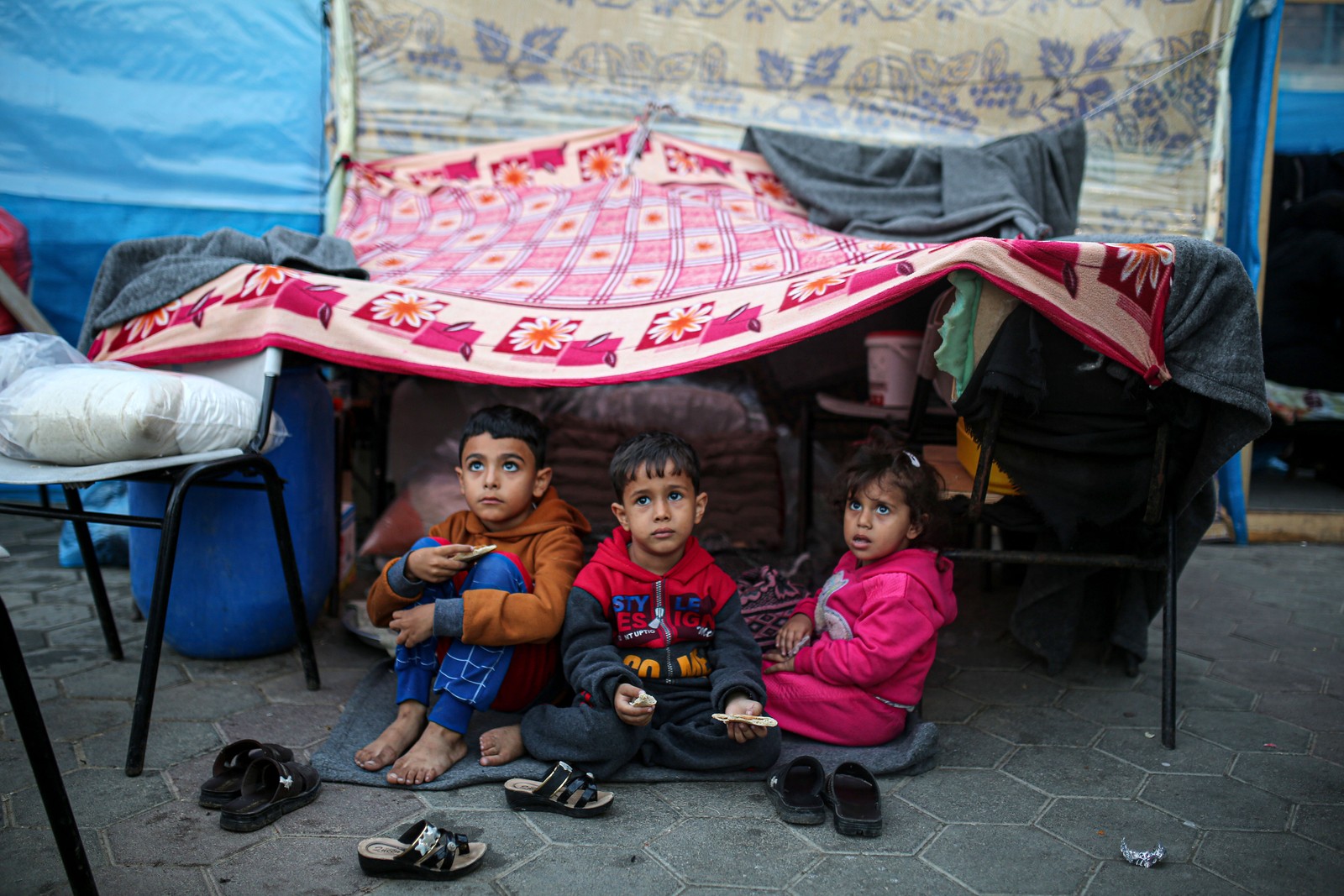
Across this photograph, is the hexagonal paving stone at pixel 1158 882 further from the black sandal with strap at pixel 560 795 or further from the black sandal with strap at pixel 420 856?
the black sandal with strap at pixel 420 856

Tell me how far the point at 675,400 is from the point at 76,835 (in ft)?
9.60

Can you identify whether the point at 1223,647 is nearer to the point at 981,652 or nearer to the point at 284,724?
the point at 981,652

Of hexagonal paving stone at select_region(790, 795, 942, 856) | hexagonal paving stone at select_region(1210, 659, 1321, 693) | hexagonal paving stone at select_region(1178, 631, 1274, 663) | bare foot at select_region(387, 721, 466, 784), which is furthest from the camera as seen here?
hexagonal paving stone at select_region(1178, 631, 1274, 663)

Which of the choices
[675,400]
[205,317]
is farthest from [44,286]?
[675,400]

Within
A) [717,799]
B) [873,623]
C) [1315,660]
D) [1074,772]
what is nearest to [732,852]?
[717,799]

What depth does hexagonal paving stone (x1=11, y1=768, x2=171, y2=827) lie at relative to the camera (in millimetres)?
1814

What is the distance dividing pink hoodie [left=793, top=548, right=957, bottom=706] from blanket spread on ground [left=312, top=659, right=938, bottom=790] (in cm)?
14

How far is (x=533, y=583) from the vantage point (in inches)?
89.0

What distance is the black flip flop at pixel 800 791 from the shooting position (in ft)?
6.17

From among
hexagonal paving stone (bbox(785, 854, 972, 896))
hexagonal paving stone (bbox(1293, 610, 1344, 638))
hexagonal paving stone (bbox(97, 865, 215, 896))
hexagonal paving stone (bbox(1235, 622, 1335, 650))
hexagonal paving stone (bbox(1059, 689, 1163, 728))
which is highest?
hexagonal paving stone (bbox(97, 865, 215, 896))

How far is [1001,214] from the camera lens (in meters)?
3.22

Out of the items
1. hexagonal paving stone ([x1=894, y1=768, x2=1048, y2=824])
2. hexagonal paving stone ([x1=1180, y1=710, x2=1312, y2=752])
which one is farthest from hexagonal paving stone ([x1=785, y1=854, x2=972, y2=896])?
hexagonal paving stone ([x1=1180, y1=710, x2=1312, y2=752])

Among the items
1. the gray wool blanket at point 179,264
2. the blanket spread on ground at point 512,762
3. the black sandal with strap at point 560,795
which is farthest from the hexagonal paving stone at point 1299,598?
the gray wool blanket at point 179,264

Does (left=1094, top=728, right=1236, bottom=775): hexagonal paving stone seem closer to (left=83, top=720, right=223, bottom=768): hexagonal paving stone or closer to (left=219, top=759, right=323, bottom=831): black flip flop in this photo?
(left=219, top=759, right=323, bottom=831): black flip flop
